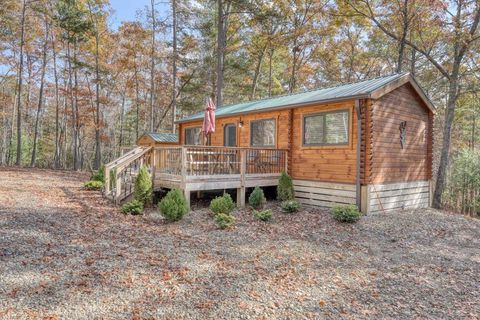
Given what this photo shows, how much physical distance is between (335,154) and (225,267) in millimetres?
5333

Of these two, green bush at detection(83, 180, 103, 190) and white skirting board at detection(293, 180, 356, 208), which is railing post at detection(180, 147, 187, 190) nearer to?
white skirting board at detection(293, 180, 356, 208)

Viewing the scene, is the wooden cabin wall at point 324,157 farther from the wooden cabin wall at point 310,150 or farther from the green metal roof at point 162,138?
the green metal roof at point 162,138

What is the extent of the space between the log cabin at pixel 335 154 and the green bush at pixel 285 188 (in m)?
0.38

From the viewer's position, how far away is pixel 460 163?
598 inches

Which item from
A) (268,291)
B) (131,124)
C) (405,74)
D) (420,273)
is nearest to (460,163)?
(405,74)

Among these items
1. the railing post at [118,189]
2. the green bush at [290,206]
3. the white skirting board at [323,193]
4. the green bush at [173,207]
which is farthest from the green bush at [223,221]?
the railing post at [118,189]

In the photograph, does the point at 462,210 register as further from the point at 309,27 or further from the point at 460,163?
the point at 309,27

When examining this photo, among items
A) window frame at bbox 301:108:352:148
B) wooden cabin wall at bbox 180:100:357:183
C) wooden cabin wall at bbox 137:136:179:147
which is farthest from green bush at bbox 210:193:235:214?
wooden cabin wall at bbox 137:136:179:147

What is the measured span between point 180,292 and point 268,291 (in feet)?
3.59

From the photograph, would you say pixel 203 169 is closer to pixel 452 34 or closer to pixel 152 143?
pixel 152 143

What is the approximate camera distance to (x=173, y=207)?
6.97 metres

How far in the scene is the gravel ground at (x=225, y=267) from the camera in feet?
11.3

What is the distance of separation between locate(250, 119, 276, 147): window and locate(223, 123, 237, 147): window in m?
0.95

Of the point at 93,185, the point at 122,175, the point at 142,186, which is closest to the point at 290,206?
the point at 142,186
